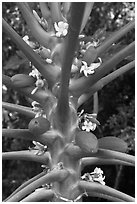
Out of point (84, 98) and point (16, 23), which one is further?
point (16, 23)

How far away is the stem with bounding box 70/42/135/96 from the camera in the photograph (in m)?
0.74

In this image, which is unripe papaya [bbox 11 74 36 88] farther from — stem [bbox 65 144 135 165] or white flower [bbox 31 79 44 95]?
stem [bbox 65 144 135 165]

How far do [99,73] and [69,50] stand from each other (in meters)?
0.10

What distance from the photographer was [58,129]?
0.79 meters

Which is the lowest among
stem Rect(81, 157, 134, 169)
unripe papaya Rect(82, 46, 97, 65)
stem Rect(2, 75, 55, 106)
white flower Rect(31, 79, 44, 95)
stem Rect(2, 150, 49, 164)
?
stem Rect(81, 157, 134, 169)

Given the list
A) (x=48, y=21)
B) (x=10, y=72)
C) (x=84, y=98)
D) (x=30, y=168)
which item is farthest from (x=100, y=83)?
(x=30, y=168)

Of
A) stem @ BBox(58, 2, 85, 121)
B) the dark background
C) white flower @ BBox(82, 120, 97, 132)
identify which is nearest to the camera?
stem @ BBox(58, 2, 85, 121)

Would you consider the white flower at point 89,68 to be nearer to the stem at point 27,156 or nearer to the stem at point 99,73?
the stem at point 99,73

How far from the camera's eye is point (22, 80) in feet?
2.55

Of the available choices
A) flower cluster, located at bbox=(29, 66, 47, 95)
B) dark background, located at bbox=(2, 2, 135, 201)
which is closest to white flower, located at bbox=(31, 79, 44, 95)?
flower cluster, located at bbox=(29, 66, 47, 95)

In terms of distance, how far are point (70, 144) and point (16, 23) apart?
5.86 feet

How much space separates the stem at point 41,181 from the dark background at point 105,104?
1480mm

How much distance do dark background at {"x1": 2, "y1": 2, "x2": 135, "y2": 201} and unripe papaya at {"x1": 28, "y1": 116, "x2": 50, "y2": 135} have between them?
152cm

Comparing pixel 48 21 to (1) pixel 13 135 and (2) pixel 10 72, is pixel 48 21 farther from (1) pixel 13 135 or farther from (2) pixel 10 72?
(2) pixel 10 72
